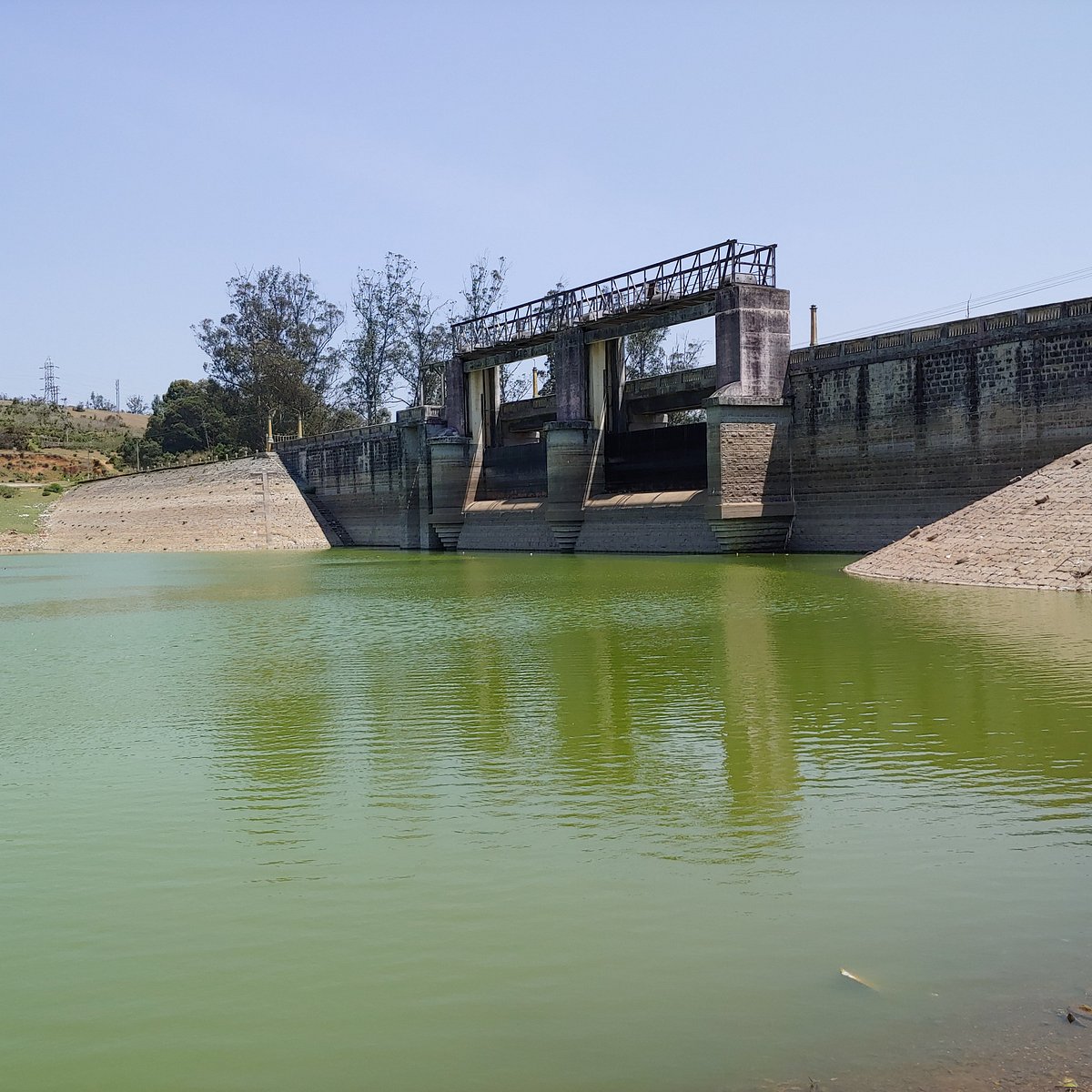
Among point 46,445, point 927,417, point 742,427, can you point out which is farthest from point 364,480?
point 46,445

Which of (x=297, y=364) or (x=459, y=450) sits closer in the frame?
(x=459, y=450)

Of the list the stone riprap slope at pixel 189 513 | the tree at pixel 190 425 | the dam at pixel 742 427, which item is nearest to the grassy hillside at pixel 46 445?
the tree at pixel 190 425

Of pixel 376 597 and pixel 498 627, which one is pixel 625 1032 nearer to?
pixel 498 627

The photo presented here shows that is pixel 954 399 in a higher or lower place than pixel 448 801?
higher

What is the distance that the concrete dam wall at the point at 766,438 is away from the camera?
35.8 meters

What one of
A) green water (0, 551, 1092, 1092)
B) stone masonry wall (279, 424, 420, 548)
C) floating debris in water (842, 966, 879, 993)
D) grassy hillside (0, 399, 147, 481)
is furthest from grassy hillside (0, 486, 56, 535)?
floating debris in water (842, 966, 879, 993)

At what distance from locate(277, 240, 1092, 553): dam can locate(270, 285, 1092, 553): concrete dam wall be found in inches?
2.6

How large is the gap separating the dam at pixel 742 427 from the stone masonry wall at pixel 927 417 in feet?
0.17

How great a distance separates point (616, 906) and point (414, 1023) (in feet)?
5.25

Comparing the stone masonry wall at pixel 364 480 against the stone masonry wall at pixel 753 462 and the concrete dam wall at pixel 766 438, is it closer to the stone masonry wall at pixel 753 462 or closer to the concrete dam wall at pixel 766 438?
the concrete dam wall at pixel 766 438

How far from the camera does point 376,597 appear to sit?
2775 cm

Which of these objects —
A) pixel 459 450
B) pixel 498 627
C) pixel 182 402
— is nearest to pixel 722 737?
pixel 498 627

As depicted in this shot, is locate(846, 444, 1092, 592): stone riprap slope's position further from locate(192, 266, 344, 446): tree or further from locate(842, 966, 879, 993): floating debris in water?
locate(192, 266, 344, 446): tree

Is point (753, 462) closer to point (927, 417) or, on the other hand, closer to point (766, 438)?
point (766, 438)
